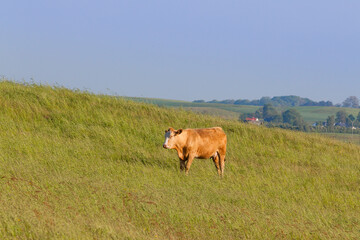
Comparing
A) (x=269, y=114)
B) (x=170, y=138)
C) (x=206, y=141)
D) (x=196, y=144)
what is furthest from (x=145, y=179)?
(x=269, y=114)

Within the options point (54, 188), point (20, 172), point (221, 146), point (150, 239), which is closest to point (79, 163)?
point (20, 172)

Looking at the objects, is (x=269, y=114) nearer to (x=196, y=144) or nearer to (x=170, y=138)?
(x=196, y=144)

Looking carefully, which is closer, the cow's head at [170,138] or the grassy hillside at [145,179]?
the grassy hillside at [145,179]

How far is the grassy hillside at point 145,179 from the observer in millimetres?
7711

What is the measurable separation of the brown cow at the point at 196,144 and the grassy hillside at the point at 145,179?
1.34ft

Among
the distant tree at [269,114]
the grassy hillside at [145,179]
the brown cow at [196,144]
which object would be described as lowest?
the distant tree at [269,114]

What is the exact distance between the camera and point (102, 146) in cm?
1565

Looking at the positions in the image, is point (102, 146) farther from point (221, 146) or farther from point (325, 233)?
point (325, 233)

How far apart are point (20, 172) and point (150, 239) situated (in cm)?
510

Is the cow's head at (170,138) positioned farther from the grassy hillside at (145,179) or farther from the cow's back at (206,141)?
the grassy hillside at (145,179)

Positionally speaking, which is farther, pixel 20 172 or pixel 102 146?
pixel 102 146

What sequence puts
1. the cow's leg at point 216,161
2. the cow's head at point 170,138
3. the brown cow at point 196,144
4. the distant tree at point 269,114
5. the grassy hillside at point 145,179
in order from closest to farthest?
1. the grassy hillside at point 145,179
2. the cow's head at point 170,138
3. the brown cow at point 196,144
4. the cow's leg at point 216,161
5. the distant tree at point 269,114

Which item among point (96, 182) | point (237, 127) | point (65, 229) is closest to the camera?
point (65, 229)

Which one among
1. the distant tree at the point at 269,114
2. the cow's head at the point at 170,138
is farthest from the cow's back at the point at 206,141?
the distant tree at the point at 269,114
